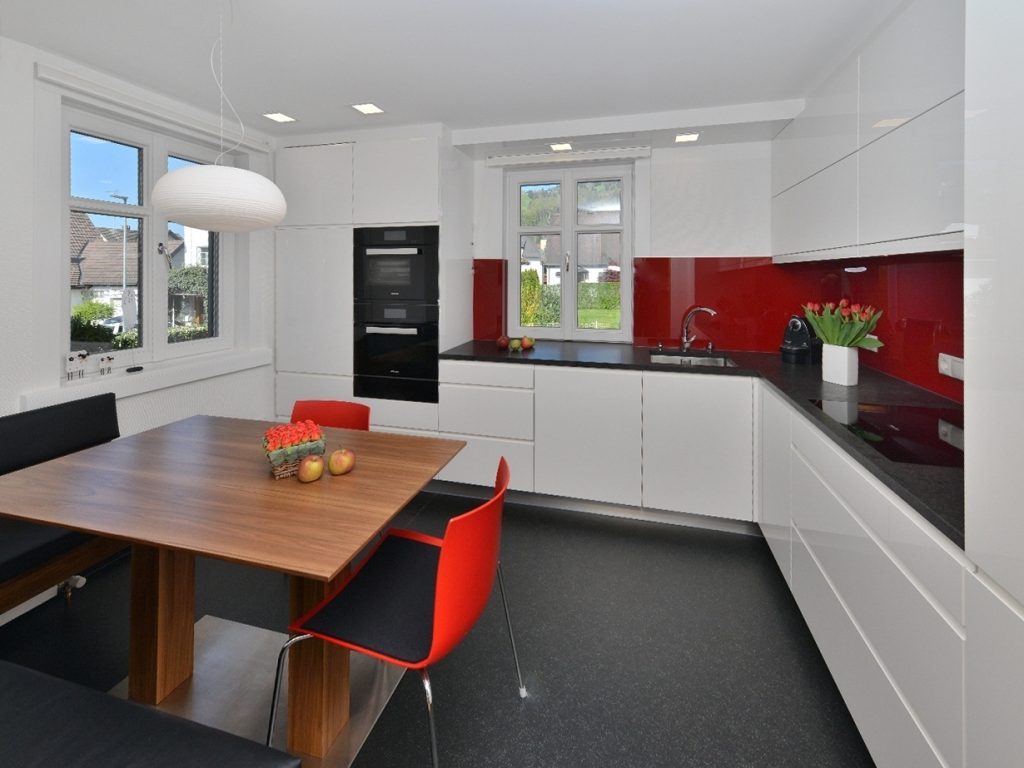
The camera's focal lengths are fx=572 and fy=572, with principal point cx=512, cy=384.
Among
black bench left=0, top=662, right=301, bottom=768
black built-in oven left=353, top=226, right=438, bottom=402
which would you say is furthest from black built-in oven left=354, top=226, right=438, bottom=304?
black bench left=0, top=662, right=301, bottom=768

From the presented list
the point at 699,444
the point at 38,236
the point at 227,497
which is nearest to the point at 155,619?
the point at 227,497

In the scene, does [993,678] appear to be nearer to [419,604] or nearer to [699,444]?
[419,604]

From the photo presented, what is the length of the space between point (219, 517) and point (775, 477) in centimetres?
239

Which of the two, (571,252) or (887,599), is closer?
(887,599)

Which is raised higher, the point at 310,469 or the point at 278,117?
the point at 278,117

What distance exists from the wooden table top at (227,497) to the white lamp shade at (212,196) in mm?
842

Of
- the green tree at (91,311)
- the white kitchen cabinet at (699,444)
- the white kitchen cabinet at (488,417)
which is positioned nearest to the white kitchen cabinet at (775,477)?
the white kitchen cabinet at (699,444)

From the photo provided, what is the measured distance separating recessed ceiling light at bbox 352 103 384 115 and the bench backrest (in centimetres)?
207

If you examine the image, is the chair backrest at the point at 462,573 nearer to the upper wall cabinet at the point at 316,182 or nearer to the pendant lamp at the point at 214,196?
the pendant lamp at the point at 214,196

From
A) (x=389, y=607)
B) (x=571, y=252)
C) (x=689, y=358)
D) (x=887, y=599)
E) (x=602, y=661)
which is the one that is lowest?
(x=602, y=661)

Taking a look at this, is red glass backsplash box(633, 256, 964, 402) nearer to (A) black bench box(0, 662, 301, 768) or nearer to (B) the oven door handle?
(B) the oven door handle

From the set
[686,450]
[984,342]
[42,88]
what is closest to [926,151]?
[984,342]

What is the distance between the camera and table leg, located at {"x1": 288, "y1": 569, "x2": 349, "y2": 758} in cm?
172

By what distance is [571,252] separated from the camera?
14.1ft
